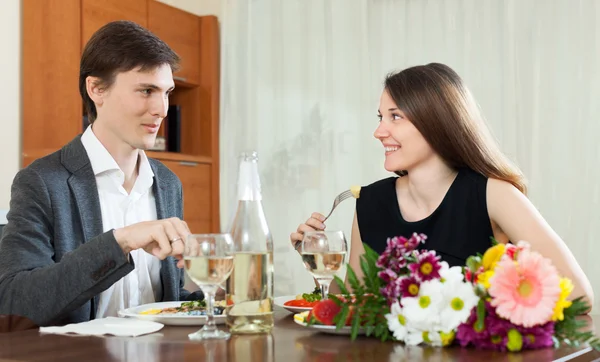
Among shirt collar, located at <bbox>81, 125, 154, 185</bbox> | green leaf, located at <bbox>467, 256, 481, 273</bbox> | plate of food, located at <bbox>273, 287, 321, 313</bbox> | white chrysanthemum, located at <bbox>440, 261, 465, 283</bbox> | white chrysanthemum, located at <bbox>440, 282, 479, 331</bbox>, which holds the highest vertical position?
shirt collar, located at <bbox>81, 125, 154, 185</bbox>

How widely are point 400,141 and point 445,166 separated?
16 cm

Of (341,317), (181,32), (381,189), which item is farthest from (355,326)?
(181,32)

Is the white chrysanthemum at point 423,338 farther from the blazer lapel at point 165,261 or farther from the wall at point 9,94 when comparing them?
the wall at point 9,94

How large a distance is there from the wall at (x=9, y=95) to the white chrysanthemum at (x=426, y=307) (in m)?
3.01

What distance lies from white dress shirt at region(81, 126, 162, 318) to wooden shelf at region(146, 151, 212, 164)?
2162 millimetres

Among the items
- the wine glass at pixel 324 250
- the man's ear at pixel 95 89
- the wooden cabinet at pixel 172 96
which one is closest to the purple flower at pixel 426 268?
the wine glass at pixel 324 250

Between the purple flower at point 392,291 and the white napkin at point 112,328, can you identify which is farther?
the white napkin at point 112,328

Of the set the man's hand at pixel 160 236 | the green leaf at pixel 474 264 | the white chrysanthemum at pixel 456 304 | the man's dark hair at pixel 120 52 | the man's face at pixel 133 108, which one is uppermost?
the man's dark hair at pixel 120 52

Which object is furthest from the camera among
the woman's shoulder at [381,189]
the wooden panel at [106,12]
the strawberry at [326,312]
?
the wooden panel at [106,12]

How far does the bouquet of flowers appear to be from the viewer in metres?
1.10

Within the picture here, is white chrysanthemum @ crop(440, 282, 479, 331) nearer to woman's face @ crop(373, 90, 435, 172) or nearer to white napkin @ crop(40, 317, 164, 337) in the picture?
white napkin @ crop(40, 317, 164, 337)

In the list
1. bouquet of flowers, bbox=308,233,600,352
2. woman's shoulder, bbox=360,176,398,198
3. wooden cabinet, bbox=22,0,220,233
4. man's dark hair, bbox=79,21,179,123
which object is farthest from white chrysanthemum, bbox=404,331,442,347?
wooden cabinet, bbox=22,0,220,233

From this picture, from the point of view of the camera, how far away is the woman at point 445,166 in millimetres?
2055

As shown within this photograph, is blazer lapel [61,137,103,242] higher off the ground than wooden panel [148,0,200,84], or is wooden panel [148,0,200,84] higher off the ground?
wooden panel [148,0,200,84]
